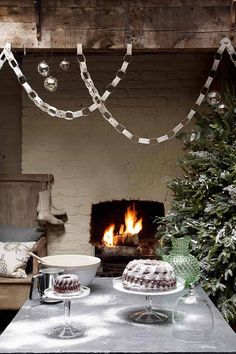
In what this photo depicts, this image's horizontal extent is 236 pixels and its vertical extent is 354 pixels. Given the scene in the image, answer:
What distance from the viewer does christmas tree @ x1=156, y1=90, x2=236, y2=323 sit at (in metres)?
3.84

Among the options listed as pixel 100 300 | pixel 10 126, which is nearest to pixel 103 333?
pixel 100 300

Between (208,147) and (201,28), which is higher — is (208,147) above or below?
below

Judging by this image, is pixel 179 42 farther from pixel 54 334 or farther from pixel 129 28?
pixel 54 334

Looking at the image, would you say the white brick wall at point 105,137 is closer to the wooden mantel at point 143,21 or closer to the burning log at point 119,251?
the burning log at point 119,251

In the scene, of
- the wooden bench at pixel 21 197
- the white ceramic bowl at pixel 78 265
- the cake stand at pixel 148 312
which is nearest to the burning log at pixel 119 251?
the wooden bench at pixel 21 197

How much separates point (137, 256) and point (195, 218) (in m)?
1.30

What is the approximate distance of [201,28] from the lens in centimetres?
409

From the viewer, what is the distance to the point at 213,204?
407 cm

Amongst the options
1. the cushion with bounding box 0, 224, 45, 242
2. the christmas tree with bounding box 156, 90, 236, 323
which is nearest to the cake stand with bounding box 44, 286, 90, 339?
the christmas tree with bounding box 156, 90, 236, 323

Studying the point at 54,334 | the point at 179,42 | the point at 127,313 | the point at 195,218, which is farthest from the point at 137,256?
the point at 54,334

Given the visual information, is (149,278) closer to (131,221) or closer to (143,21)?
(143,21)

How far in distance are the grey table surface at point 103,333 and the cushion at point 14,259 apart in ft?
7.52

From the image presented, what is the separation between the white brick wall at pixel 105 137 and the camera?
554 centimetres

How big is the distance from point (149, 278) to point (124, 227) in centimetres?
356
